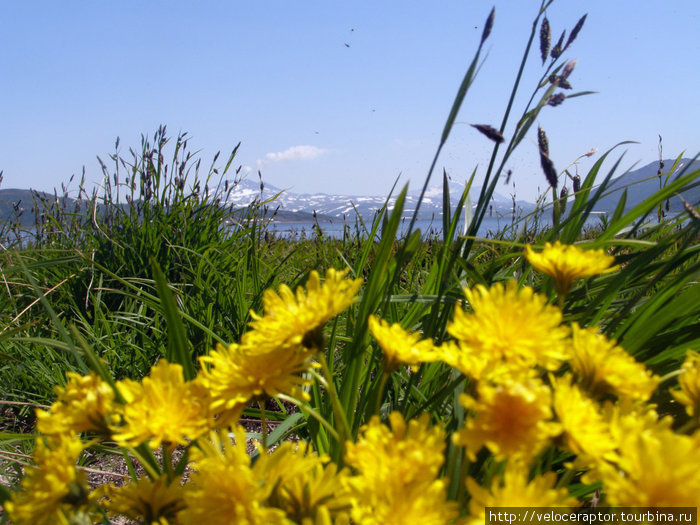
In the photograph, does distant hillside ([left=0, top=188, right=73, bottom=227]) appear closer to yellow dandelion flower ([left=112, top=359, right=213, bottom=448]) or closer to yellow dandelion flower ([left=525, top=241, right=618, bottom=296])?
yellow dandelion flower ([left=112, top=359, right=213, bottom=448])

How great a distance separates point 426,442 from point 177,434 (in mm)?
288

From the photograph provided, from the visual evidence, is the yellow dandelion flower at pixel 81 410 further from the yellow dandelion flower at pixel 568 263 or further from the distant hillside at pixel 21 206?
the distant hillside at pixel 21 206

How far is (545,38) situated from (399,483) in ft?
2.92

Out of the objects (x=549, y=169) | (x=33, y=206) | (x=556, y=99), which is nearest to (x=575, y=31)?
(x=556, y=99)

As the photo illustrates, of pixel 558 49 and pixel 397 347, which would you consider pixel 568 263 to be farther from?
pixel 558 49

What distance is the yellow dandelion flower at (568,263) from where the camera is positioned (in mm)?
670

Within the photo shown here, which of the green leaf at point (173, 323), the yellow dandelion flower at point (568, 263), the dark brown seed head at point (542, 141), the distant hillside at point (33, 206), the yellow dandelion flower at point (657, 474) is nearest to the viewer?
the yellow dandelion flower at point (657, 474)

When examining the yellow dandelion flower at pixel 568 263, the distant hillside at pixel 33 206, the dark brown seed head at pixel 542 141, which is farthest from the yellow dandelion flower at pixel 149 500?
the distant hillside at pixel 33 206

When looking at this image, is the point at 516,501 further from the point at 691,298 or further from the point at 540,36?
the point at 540,36

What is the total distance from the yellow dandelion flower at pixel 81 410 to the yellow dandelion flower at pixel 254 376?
122 mm

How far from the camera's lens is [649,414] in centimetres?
52

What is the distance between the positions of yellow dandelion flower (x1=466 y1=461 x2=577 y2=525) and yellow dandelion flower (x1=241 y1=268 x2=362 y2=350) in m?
0.25

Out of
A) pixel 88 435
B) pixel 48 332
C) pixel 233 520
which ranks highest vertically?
pixel 233 520

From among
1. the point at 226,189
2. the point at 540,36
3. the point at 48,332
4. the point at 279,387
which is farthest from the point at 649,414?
the point at 226,189
